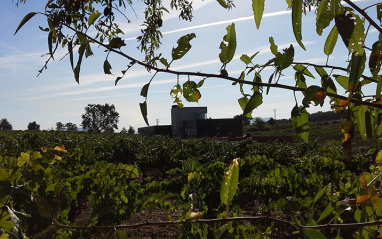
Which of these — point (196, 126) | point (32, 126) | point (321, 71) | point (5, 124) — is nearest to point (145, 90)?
point (321, 71)

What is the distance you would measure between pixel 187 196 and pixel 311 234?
212 centimetres

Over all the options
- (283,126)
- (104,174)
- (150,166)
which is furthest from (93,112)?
(104,174)

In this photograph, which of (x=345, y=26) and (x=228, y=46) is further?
(x=228, y=46)

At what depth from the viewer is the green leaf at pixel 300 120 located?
74 centimetres

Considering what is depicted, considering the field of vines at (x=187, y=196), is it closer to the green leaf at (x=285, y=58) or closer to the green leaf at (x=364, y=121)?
the green leaf at (x=364, y=121)

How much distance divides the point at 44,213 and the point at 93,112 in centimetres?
6993

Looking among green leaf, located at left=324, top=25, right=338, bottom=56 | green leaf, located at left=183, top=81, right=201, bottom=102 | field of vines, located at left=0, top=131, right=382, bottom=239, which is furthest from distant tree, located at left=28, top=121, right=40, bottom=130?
green leaf, located at left=324, top=25, right=338, bottom=56

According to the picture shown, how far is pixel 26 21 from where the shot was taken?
2.34 ft

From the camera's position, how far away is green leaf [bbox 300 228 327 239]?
604mm

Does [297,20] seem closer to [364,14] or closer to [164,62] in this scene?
[364,14]

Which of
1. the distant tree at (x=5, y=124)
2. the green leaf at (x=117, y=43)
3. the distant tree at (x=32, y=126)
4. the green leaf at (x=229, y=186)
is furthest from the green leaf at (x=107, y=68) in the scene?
the distant tree at (x=5, y=124)

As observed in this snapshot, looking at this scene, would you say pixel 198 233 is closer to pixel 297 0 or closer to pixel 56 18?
pixel 56 18

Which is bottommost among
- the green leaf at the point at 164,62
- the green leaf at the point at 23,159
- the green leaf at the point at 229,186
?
the green leaf at the point at 229,186

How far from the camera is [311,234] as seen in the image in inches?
23.9
